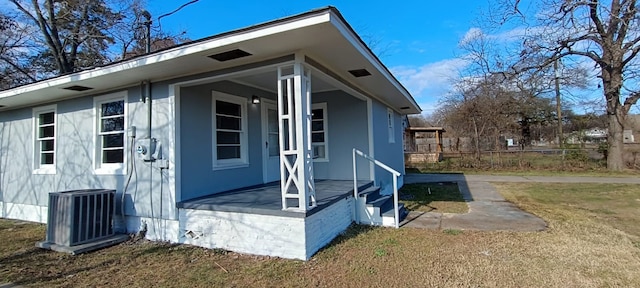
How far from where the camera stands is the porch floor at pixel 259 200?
374cm

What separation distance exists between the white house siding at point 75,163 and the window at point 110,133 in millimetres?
101

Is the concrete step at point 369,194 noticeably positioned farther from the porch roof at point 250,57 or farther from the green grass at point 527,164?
the green grass at point 527,164

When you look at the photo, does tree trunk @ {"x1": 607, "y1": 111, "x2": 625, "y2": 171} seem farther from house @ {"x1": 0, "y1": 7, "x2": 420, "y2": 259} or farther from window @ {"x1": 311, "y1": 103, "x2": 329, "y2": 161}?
window @ {"x1": 311, "y1": 103, "x2": 329, "y2": 161}

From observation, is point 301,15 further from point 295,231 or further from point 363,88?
point 363,88

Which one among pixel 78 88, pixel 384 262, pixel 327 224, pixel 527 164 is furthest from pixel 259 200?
pixel 527 164

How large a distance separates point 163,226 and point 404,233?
3.43m

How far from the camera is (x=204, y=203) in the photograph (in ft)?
13.7

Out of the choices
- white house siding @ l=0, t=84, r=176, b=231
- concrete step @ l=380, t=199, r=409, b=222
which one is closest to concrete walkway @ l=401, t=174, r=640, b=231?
concrete step @ l=380, t=199, r=409, b=222

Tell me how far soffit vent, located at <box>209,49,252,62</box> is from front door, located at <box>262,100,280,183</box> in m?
2.37

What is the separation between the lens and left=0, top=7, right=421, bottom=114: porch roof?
3.07 m

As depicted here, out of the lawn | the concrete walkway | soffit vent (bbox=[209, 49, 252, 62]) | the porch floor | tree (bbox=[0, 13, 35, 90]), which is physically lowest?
the lawn

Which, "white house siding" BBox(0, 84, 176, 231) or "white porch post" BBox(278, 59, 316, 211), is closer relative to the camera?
"white porch post" BBox(278, 59, 316, 211)

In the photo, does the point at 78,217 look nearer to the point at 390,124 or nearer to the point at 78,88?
the point at 78,88

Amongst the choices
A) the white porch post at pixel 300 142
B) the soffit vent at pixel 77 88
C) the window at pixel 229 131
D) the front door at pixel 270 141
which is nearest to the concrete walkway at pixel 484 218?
the white porch post at pixel 300 142
